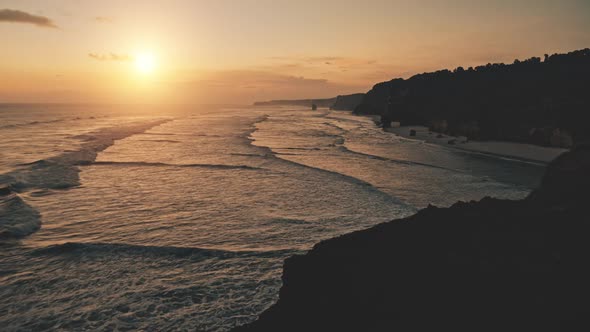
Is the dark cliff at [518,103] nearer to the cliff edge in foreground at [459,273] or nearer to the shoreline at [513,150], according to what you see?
the shoreline at [513,150]

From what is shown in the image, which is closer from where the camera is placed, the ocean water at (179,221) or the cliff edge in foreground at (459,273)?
the cliff edge in foreground at (459,273)

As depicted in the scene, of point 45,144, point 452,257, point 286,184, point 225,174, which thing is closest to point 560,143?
point 286,184

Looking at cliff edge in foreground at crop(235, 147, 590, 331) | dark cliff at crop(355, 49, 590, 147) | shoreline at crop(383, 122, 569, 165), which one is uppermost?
dark cliff at crop(355, 49, 590, 147)

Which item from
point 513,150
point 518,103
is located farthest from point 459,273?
point 518,103

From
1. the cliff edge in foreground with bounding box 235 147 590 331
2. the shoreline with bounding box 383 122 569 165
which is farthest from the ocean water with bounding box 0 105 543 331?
the shoreline with bounding box 383 122 569 165

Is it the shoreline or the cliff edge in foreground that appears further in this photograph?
the shoreline

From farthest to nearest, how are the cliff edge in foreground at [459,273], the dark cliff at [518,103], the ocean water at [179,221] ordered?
the dark cliff at [518,103]
the ocean water at [179,221]
the cliff edge in foreground at [459,273]

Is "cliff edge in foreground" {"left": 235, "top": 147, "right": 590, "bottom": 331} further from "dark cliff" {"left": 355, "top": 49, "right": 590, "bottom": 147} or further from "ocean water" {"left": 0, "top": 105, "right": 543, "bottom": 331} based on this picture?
"dark cliff" {"left": 355, "top": 49, "right": 590, "bottom": 147}

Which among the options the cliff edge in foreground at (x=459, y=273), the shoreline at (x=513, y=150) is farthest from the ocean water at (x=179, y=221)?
the shoreline at (x=513, y=150)
